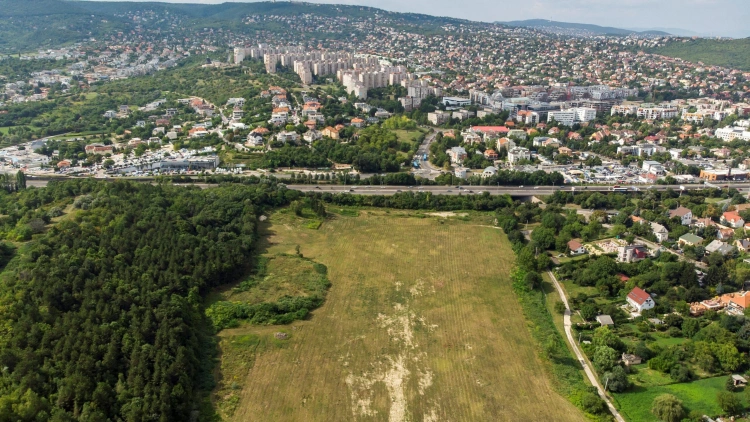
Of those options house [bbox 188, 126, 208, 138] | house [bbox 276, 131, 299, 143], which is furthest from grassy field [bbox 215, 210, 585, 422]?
house [bbox 188, 126, 208, 138]

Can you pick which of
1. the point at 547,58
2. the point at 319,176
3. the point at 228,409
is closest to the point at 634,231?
the point at 319,176

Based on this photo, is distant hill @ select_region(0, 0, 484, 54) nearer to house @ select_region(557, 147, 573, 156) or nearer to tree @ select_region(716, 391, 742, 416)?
house @ select_region(557, 147, 573, 156)

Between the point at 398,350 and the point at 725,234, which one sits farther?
the point at 725,234

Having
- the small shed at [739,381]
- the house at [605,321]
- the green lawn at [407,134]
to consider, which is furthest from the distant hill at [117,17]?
the small shed at [739,381]

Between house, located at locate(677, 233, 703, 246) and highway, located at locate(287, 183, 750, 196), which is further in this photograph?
highway, located at locate(287, 183, 750, 196)

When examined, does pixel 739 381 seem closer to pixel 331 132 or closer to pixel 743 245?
pixel 743 245

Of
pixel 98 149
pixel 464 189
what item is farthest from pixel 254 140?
pixel 464 189

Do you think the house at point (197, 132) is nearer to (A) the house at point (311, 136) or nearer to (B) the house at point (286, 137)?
(B) the house at point (286, 137)
